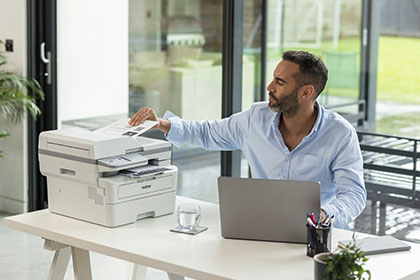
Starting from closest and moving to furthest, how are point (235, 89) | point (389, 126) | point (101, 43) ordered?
point (389, 126)
point (235, 89)
point (101, 43)

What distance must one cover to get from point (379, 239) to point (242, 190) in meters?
0.52

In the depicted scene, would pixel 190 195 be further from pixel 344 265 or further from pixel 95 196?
pixel 344 265

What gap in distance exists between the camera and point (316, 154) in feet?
10.2

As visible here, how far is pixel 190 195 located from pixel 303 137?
6.58ft

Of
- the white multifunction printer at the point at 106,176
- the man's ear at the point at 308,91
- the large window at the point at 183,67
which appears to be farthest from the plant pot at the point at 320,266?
the large window at the point at 183,67

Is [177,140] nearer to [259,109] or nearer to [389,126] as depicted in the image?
[259,109]

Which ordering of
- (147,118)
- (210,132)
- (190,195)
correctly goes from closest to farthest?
1. (147,118)
2. (210,132)
3. (190,195)

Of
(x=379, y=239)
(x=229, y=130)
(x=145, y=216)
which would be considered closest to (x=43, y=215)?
(x=145, y=216)

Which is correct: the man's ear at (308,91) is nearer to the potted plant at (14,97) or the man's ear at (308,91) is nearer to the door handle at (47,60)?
the potted plant at (14,97)

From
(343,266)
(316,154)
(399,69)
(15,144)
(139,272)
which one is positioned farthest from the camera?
(15,144)

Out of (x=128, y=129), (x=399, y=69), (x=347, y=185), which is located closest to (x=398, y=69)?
(x=399, y=69)

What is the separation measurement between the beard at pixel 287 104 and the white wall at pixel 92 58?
2.25 metres

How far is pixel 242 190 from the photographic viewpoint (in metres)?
2.66

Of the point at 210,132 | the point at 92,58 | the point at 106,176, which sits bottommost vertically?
the point at 106,176
